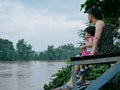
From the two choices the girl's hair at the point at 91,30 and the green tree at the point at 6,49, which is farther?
the green tree at the point at 6,49

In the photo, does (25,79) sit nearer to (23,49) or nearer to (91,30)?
(91,30)

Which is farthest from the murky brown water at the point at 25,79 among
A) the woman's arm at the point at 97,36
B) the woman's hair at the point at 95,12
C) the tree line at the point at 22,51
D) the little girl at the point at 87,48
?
the tree line at the point at 22,51

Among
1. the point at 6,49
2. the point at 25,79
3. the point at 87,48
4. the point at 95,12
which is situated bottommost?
the point at 25,79

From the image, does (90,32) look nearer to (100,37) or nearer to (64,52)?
(100,37)

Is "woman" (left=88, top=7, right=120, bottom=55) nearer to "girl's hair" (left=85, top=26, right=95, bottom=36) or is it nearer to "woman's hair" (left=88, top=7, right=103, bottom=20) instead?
"woman's hair" (left=88, top=7, right=103, bottom=20)

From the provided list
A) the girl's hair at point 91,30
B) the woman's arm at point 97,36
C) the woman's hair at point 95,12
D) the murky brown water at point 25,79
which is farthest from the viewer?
the murky brown water at point 25,79

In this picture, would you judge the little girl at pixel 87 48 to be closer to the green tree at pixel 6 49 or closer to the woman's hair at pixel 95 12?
the woman's hair at pixel 95 12

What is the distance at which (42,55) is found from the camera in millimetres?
119125

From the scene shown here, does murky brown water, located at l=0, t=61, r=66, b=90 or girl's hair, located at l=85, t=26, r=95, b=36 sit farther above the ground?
girl's hair, located at l=85, t=26, r=95, b=36

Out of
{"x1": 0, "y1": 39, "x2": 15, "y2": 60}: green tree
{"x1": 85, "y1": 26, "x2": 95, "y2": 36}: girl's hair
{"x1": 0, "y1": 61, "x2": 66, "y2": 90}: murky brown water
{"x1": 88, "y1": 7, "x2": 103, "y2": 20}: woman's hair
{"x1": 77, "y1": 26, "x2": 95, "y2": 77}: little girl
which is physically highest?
{"x1": 0, "y1": 39, "x2": 15, "y2": 60}: green tree

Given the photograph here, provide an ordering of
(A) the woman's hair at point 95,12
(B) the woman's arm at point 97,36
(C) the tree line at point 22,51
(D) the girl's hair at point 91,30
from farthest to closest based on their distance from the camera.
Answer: (C) the tree line at point 22,51 → (D) the girl's hair at point 91,30 → (A) the woman's hair at point 95,12 → (B) the woman's arm at point 97,36

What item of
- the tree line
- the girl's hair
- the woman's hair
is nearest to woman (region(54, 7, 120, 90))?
the woman's hair

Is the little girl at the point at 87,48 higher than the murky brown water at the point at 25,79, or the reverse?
the little girl at the point at 87,48

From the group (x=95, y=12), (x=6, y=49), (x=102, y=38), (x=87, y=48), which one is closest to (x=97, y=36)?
(x=102, y=38)
